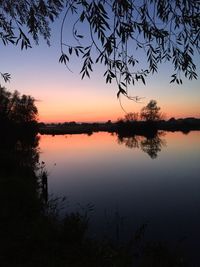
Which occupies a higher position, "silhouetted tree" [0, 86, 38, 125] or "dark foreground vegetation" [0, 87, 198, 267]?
"silhouetted tree" [0, 86, 38, 125]

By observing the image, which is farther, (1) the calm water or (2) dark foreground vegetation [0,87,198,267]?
(1) the calm water

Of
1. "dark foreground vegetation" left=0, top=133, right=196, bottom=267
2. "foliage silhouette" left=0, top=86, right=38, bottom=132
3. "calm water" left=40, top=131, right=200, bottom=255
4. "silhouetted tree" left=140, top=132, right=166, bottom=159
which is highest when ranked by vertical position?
"foliage silhouette" left=0, top=86, right=38, bottom=132

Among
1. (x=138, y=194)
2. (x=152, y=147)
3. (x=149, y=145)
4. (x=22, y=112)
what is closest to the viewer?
(x=138, y=194)

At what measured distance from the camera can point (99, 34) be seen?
11.3ft

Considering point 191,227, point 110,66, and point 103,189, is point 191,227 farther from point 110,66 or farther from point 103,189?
point 110,66

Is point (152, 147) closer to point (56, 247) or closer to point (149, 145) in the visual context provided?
point (149, 145)

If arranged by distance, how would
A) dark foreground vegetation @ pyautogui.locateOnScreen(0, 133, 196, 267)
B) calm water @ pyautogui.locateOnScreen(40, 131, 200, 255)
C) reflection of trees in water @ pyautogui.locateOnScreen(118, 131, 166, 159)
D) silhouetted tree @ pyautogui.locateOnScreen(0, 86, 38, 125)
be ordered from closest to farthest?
dark foreground vegetation @ pyautogui.locateOnScreen(0, 133, 196, 267) < calm water @ pyautogui.locateOnScreen(40, 131, 200, 255) < reflection of trees in water @ pyautogui.locateOnScreen(118, 131, 166, 159) < silhouetted tree @ pyautogui.locateOnScreen(0, 86, 38, 125)

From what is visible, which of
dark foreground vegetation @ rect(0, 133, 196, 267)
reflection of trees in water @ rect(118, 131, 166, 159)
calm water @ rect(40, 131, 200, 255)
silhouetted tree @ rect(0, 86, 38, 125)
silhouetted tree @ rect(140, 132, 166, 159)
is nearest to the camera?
dark foreground vegetation @ rect(0, 133, 196, 267)

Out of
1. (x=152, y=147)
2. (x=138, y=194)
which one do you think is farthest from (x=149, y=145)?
(x=138, y=194)

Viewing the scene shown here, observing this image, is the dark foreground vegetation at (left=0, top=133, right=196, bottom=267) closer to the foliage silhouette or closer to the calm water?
the calm water

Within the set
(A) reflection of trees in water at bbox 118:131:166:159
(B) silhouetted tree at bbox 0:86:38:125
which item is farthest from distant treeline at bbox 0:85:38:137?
(A) reflection of trees in water at bbox 118:131:166:159

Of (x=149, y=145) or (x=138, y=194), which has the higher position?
(x=149, y=145)

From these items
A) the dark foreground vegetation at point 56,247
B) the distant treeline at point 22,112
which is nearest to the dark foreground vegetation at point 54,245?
the dark foreground vegetation at point 56,247

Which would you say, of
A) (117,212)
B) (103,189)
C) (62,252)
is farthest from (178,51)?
(103,189)
